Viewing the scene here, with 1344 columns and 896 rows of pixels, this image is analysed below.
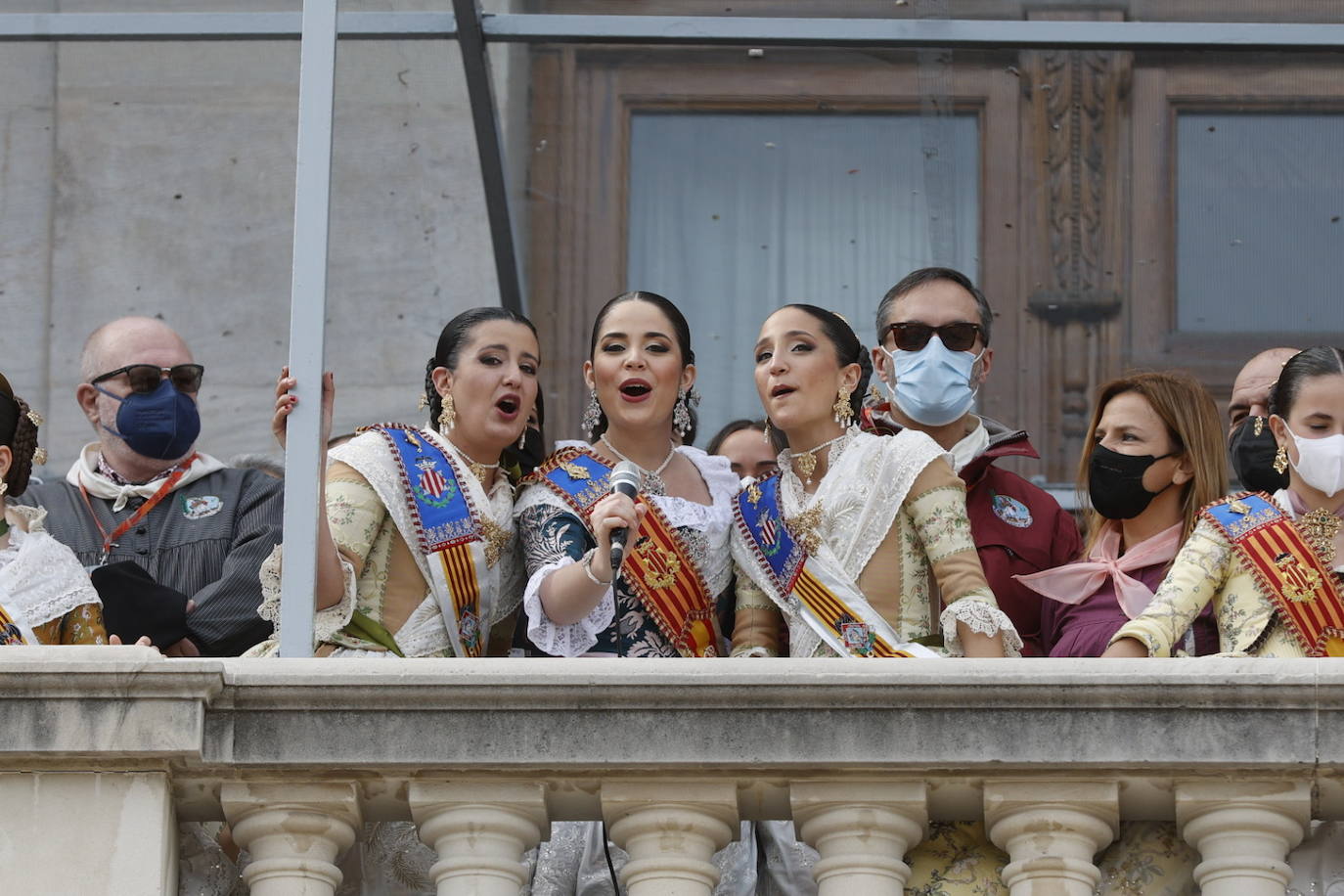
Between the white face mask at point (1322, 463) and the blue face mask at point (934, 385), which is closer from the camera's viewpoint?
the white face mask at point (1322, 463)

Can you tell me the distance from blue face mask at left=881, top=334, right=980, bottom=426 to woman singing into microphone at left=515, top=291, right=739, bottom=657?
1.60 ft

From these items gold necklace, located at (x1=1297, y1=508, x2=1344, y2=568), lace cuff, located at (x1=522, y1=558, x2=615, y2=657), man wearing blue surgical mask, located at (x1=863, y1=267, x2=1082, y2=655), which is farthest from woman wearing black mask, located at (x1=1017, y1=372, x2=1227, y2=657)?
lace cuff, located at (x1=522, y1=558, x2=615, y2=657)

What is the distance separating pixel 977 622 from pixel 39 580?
207 centimetres

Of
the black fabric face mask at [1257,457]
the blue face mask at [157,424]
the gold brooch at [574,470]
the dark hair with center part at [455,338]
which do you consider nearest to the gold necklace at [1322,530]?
the black fabric face mask at [1257,457]

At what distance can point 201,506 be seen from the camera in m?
6.93

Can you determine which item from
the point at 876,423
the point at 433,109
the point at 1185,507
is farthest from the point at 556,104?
the point at 1185,507

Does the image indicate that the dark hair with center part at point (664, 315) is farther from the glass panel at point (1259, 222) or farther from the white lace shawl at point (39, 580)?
the glass panel at point (1259, 222)

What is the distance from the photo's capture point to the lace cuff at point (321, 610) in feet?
19.3

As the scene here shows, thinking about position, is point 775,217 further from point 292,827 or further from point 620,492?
point 292,827

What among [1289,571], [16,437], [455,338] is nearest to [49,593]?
[16,437]

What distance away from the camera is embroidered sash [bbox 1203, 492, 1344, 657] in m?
5.77

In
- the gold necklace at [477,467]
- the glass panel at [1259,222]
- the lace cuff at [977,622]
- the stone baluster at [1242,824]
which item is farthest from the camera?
the glass panel at [1259,222]

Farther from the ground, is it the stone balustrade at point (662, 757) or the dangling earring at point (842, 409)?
the dangling earring at point (842, 409)

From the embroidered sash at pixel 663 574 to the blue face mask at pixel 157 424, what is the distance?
3.91ft
